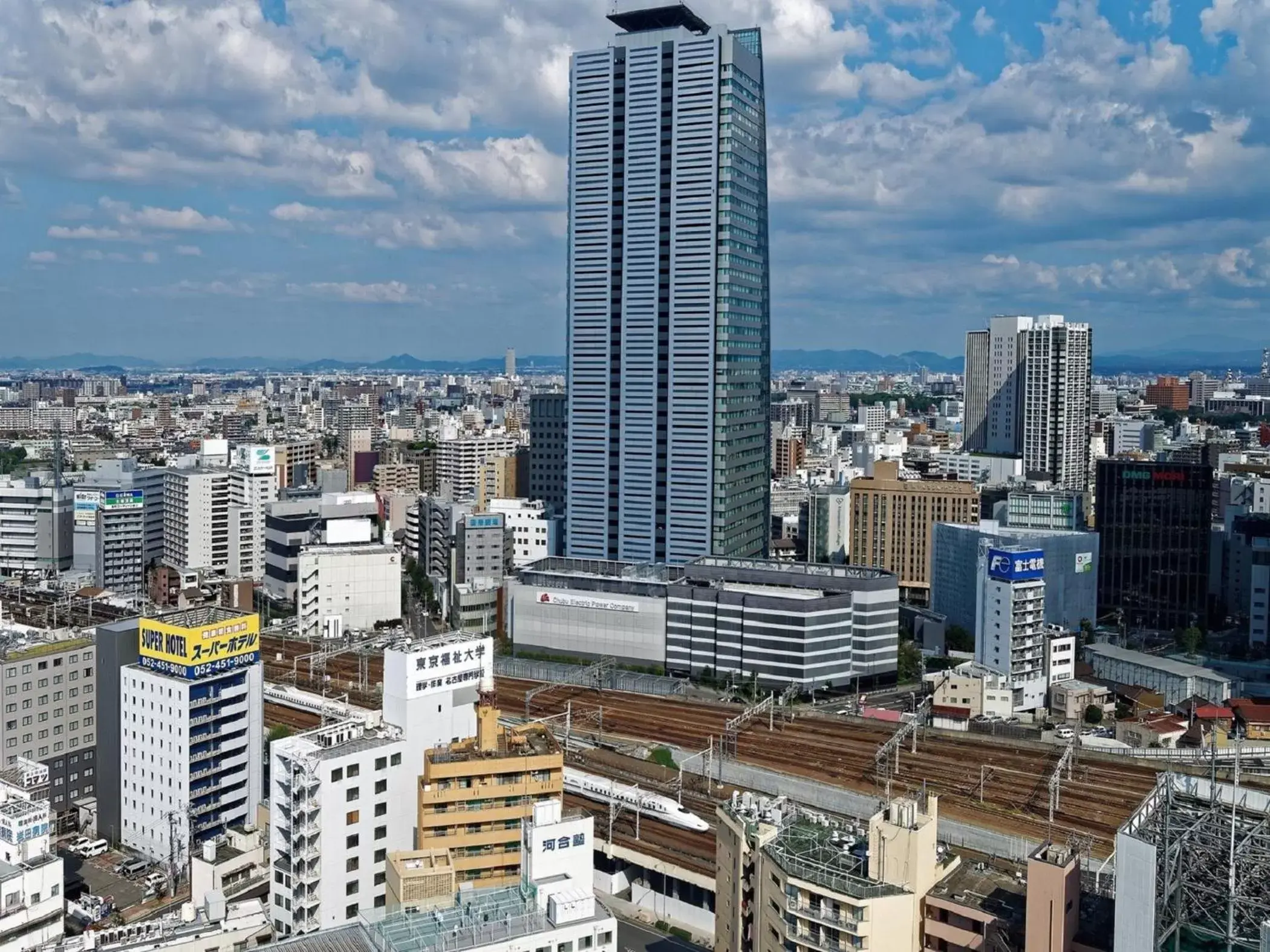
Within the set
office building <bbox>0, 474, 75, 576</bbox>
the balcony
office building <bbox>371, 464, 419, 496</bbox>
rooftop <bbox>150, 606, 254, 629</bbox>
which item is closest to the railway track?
rooftop <bbox>150, 606, 254, 629</bbox>

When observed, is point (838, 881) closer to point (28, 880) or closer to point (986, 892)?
point (986, 892)

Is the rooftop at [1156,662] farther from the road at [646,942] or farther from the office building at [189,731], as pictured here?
the office building at [189,731]

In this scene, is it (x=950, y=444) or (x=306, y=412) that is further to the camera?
(x=306, y=412)

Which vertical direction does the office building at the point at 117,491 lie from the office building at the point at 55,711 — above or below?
above

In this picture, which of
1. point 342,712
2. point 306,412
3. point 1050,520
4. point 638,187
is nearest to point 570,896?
point 342,712

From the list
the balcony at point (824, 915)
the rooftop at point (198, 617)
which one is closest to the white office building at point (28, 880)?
the rooftop at point (198, 617)

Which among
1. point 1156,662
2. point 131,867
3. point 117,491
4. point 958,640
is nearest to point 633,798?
point 131,867

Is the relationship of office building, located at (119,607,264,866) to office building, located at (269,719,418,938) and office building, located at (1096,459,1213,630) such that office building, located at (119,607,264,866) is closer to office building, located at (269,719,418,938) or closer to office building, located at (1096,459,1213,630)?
office building, located at (269,719,418,938)

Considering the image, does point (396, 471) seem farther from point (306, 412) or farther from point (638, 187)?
point (306, 412)
